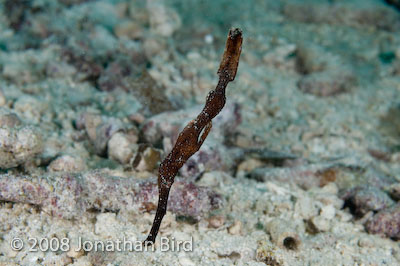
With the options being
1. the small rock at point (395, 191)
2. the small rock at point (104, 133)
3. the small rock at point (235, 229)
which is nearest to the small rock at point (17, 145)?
the small rock at point (104, 133)

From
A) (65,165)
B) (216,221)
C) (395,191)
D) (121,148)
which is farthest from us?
(395,191)

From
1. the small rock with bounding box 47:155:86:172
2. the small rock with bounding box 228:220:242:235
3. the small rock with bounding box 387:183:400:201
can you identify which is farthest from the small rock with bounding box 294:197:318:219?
the small rock with bounding box 47:155:86:172

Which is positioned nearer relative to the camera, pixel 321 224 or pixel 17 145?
pixel 17 145

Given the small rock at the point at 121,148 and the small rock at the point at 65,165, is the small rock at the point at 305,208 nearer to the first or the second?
the small rock at the point at 121,148

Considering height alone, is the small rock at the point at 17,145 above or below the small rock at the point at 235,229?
above

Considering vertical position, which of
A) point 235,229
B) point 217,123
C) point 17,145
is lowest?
point 235,229

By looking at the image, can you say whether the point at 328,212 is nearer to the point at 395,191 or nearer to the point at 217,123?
the point at 395,191

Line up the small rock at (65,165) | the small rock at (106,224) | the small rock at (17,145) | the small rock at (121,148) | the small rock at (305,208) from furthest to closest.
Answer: the small rock at (121,148)
the small rock at (305,208)
the small rock at (65,165)
the small rock at (17,145)
the small rock at (106,224)

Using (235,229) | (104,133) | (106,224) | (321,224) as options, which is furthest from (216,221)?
(104,133)

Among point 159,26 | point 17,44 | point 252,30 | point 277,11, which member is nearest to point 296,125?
point 252,30
